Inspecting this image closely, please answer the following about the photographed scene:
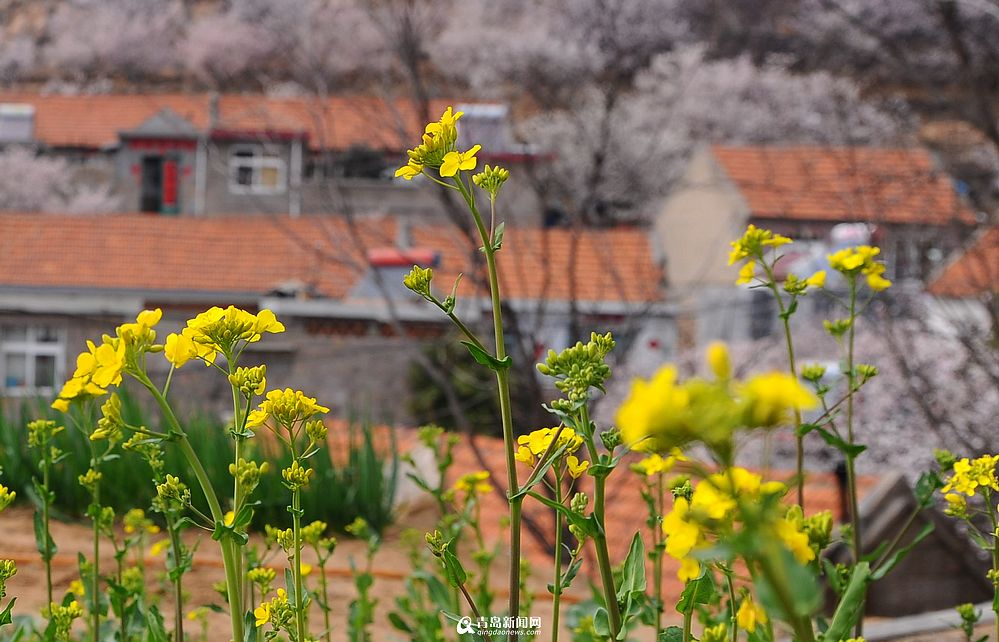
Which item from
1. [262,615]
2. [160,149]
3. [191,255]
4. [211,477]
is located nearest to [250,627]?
[262,615]

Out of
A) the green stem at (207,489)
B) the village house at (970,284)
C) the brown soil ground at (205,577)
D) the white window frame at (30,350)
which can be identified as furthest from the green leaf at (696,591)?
the white window frame at (30,350)

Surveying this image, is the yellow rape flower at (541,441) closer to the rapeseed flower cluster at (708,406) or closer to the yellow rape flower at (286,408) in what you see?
the yellow rape flower at (286,408)

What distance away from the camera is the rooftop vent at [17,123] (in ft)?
51.3

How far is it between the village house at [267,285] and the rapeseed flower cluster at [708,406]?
5640mm

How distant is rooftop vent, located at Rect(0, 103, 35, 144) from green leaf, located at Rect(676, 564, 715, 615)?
55.7 feet

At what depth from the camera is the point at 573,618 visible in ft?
3.60

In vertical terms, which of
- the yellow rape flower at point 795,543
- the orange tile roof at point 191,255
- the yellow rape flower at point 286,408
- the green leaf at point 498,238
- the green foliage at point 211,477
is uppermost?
the orange tile roof at point 191,255

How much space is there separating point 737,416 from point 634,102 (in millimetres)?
15963

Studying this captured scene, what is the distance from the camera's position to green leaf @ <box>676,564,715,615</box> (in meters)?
0.52

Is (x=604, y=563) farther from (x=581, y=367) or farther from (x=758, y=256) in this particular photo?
(x=758, y=256)

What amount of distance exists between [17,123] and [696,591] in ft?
56.8

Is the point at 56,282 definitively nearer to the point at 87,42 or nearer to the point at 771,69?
the point at 771,69

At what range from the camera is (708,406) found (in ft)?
0.81

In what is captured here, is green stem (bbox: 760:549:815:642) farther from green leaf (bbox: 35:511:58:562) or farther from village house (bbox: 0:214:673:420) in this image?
village house (bbox: 0:214:673:420)
